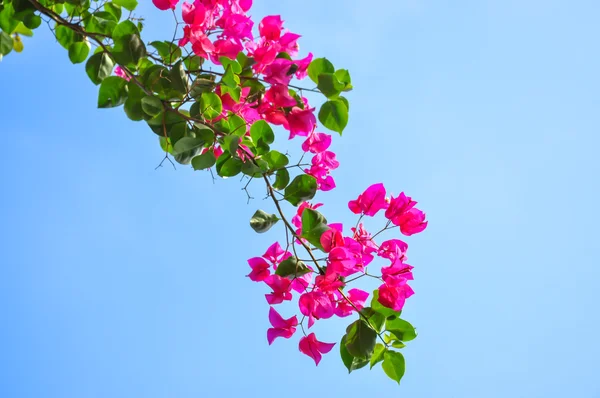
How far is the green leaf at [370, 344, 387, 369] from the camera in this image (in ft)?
3.48

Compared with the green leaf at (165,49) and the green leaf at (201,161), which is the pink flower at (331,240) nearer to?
the green leaf at (201,161)

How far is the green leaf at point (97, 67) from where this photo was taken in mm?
1106

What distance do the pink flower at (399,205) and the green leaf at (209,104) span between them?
16.1 inches

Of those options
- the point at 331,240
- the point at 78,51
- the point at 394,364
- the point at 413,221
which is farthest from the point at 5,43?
the point at 394,364

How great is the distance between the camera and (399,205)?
112 cm

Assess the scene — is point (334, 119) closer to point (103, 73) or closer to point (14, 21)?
point (103, 73)

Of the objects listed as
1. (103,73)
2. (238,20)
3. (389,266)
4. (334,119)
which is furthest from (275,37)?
(389,266)

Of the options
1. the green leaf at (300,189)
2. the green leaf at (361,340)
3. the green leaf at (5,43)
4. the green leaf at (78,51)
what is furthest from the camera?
the green leaf at (5,43)

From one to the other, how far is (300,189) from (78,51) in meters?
0.60

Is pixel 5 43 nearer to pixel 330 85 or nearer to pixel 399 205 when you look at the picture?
pixel 330 85

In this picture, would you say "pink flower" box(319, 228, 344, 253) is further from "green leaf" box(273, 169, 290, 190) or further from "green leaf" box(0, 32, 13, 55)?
"green leaf" box(0, 32, 13, 55)

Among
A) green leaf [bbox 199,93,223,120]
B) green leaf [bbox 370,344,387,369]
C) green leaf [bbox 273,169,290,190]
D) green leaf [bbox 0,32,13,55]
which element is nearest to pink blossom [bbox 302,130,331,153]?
green leaf [bbox 273,169,290,190]

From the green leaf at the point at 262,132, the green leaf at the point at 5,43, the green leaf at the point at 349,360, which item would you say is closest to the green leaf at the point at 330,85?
the green leaf at the point at 262,132

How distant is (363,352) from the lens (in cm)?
99
